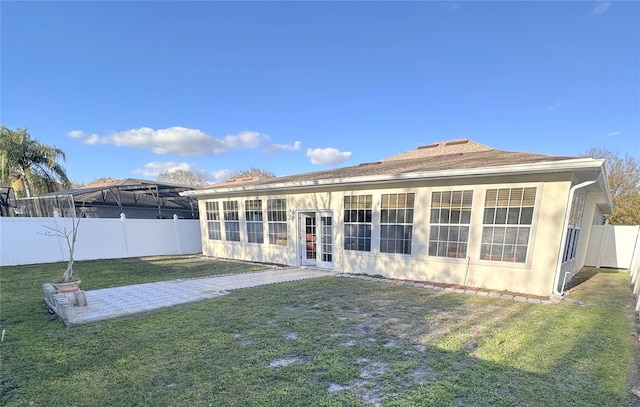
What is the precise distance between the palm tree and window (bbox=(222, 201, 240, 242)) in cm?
1098

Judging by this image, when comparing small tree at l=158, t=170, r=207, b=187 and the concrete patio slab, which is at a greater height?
small tree at l=158, t=170, r=207, b=187

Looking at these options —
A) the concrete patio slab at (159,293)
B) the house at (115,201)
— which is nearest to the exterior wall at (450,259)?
the concrete patio slab at (159,293)

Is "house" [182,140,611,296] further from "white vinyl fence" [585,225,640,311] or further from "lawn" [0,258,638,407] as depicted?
"white vinyl fence" [585,225,640,311]

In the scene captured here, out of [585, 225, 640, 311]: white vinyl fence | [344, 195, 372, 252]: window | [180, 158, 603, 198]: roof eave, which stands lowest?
[585, 225, 640, 311]: white vinyl fence

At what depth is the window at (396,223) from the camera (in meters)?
7.25

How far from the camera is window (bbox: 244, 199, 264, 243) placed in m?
10.7

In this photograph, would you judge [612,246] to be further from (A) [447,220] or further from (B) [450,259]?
(A) [447,220]

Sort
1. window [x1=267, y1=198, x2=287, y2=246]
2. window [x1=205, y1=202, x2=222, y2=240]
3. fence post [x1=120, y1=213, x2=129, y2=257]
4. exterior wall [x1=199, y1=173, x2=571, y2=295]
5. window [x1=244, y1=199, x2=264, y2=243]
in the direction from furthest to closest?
window [x1=205, y1=202, x2=222, y2=240]
fence post [x1=120, y1=213, x2=129, y2=257]
window [x1=244, y1=199, x2=264, y2=243]
window [x1=267, y1=198, x2=287, y2=246]
exterior wall [x1=199, y1=173, x2=571, y2=295]

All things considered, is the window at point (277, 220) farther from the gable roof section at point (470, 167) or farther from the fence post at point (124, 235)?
the fence post at point (124, 235)

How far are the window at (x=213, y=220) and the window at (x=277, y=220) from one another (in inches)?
133

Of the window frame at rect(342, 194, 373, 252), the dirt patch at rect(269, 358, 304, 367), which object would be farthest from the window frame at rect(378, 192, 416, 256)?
the dirt patch at rect(269, 358, 304, 367)

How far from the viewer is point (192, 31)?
8.36 meters

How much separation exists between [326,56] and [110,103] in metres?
9.94

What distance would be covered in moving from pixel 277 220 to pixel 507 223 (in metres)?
7.14
